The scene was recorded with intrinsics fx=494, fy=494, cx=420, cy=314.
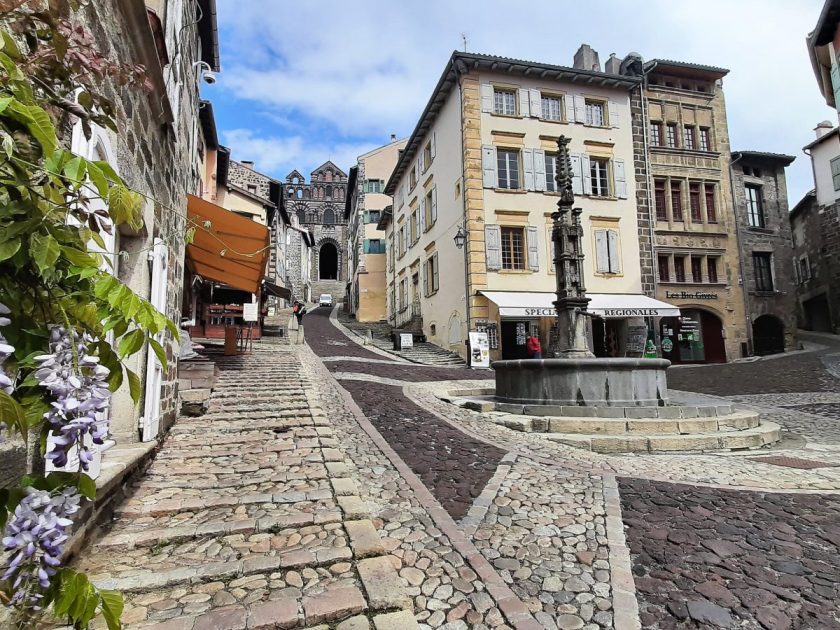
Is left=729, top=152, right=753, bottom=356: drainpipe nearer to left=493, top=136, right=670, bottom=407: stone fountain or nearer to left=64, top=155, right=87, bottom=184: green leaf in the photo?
left=493, top=136, right=670, bottom=407: stone fountain

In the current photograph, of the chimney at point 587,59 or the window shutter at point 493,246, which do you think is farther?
the chimney at point 587,59

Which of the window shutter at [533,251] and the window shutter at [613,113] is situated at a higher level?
the window shutter at [613,113]

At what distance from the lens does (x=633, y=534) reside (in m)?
3.61

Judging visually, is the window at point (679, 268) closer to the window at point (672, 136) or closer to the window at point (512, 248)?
the window at point (672, 136)

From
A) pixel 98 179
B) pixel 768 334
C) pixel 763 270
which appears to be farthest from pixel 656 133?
pixel 98 179

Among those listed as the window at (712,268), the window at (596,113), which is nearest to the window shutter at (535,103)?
the window at (596,113)

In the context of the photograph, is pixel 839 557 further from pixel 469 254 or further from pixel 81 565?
pixel 469 254

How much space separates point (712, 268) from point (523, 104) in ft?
36.8

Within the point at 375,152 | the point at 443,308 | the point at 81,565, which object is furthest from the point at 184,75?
the point at 375,152

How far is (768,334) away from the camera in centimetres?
2317

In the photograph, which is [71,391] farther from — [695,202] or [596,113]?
[695,202]

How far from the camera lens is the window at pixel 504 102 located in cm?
Result: 2016

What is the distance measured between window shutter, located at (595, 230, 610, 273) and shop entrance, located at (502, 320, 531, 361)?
3893 mm

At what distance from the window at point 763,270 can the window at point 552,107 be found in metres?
11.6
